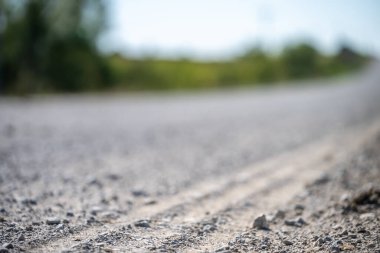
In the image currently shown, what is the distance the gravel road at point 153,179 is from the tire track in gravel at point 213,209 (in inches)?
0.4

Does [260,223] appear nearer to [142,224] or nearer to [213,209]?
[213,209]

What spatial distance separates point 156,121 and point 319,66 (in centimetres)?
4858

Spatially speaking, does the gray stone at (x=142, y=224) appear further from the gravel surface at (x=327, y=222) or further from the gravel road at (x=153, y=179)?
the gravel surface at (x=327, y=222)

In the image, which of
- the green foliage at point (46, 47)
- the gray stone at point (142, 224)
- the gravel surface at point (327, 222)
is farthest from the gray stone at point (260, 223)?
the green foliage at point (46, 47)

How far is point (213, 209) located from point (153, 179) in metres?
1.34

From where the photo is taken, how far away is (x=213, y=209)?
148 inches

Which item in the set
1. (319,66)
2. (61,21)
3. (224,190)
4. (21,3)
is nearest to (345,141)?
(224,190)

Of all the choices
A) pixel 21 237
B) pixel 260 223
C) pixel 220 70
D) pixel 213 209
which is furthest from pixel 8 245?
pixel 220 70

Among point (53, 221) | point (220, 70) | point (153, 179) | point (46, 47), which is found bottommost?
point (153, 179)

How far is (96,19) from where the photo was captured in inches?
1204

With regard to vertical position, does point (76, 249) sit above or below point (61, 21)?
below

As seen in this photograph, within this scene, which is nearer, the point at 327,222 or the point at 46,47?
the point at 327,222

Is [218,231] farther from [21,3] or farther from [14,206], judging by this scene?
[21,3]

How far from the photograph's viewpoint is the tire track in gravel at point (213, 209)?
2.89 metres
